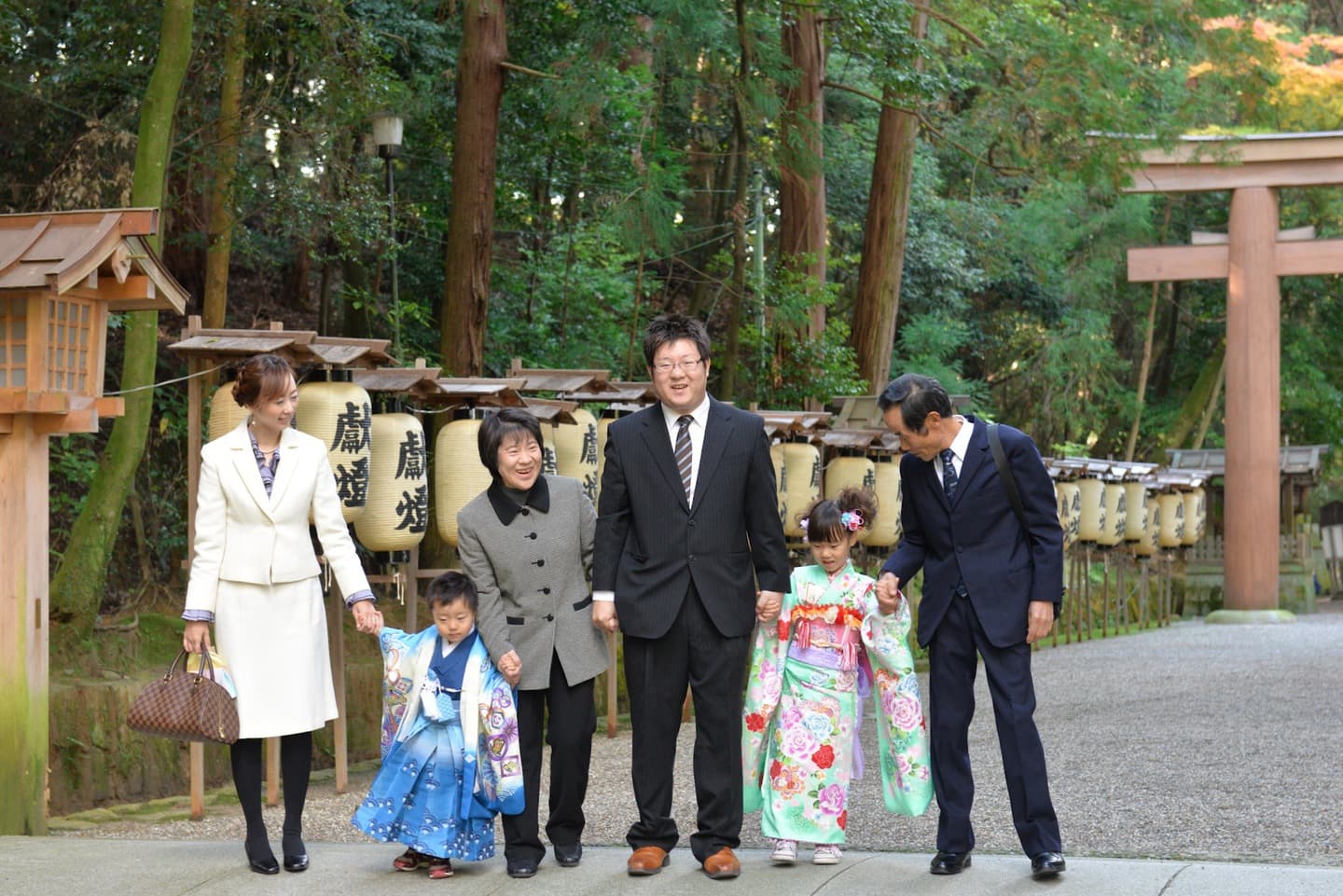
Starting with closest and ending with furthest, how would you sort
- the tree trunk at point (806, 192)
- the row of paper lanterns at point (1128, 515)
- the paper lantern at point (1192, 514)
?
the tree trunk at point (806, 192), the row of paper lanterns at point (1128, 515), the paper lantern at point (1192, 514)

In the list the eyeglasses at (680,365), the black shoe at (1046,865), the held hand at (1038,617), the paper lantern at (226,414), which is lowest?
the black shoe at (1046,865)

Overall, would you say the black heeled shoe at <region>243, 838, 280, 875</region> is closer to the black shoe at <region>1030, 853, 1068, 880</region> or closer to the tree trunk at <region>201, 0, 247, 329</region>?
the black shoe at <region>1030, 853, 1068, 880</region>

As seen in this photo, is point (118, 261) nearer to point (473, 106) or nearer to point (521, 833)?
point (521, 833)

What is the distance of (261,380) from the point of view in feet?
16.2

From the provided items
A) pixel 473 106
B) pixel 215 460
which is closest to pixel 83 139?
pixel 473 106

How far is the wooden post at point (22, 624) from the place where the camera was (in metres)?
6.14

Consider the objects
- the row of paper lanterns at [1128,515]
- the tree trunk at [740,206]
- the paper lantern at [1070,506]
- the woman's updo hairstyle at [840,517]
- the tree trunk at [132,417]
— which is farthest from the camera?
the row of paper lanterns at [1128,515]

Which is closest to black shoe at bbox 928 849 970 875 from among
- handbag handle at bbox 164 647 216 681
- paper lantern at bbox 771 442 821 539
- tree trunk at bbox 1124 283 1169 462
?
handbag handle at bbox 164 647 216 681

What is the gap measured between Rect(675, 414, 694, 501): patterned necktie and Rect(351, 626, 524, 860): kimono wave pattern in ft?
2.98

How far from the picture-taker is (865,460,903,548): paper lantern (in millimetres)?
13227

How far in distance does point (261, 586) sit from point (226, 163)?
22.9 feet

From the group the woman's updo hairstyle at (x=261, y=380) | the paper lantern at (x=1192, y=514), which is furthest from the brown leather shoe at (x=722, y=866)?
the paper lantern at (x=1192, y=514)

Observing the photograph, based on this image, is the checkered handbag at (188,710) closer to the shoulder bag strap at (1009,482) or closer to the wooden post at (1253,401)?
the shoulder bag strap at (1009,482)

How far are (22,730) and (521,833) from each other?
2.56m
